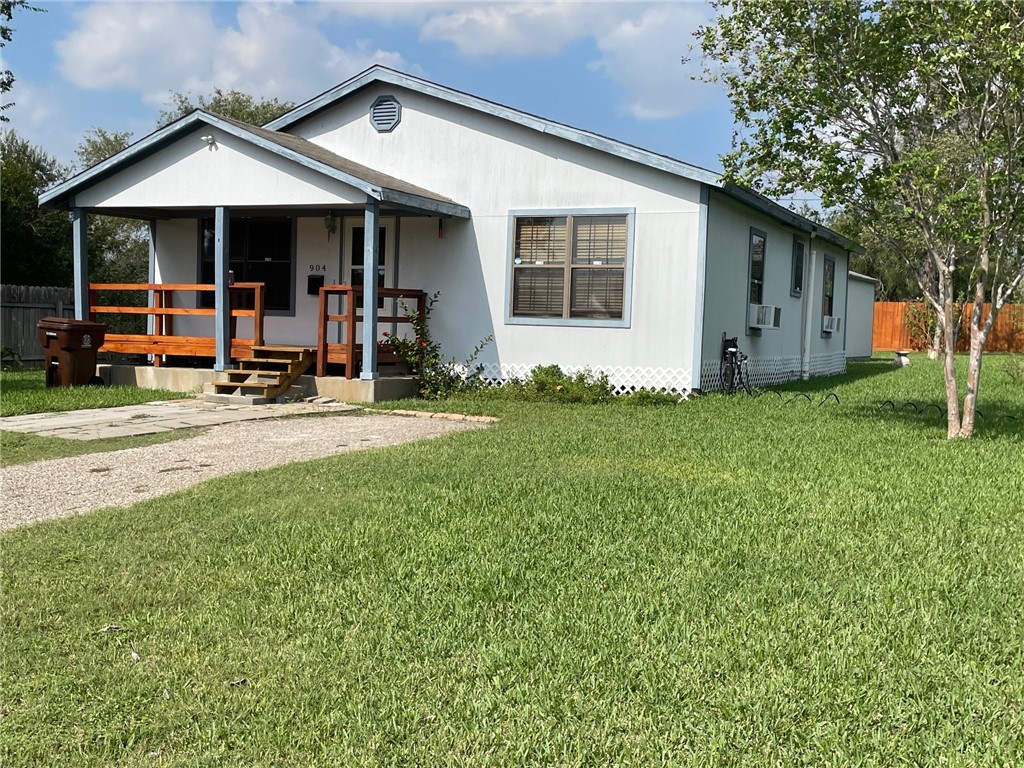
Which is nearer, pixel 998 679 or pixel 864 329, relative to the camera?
pixel 998 679

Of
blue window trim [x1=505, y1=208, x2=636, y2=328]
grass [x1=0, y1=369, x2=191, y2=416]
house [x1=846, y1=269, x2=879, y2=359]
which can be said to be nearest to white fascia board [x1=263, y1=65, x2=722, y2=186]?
blue window trim [x1=505, y1=208, x2=636, y2=328]

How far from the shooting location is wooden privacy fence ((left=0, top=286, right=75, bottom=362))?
18719 mm

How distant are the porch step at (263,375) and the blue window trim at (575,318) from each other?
9.84 feet

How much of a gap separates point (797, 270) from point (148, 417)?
1249 cm

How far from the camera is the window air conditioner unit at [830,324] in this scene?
1995 cm

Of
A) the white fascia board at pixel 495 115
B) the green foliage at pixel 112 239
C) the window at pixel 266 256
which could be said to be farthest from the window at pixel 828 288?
the green foliage at pixel 112 239

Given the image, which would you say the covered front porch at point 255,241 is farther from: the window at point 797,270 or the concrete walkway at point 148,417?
the window at point 797,270

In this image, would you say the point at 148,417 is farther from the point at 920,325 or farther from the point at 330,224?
the point at 920,325

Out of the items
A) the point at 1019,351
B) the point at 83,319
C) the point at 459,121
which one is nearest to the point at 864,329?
the point at 1019,351

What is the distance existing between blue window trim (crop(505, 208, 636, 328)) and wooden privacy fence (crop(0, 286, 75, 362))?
10482 mm

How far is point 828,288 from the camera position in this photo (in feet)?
67.9

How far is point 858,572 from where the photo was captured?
4621 millimetres

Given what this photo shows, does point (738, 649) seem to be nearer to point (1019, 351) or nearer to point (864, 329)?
point (864, 329)

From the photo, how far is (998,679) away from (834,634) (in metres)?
0.61
